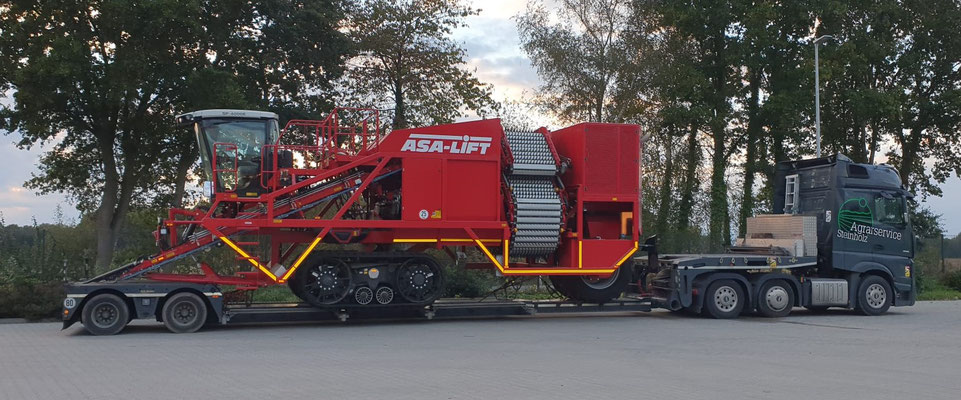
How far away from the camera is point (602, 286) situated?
18.0 m

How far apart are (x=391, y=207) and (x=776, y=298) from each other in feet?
27.6

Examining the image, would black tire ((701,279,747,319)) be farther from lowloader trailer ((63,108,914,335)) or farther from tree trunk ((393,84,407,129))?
tree trunk ((393,84,407,129))

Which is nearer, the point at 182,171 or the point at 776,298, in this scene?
the point at 776,298

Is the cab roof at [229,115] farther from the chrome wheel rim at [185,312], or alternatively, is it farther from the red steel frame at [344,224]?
the chrome wheel rim at [185,312]

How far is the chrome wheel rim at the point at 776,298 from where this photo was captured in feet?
60.2

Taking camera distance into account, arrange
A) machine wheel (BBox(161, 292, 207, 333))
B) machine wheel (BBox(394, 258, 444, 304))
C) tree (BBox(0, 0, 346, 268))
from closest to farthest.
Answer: machine wheel (BBox(161, 292, 207, 333)) < machine wheel (BBox(394, 258, 444, 304)) < tree (BBox(0, 0, 346, 268))

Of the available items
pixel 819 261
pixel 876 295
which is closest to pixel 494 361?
pixel 819 261

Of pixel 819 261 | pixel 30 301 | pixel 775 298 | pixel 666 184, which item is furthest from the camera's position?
pixel 666 184

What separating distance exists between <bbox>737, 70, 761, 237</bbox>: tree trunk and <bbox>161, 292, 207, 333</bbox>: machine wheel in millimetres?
26334

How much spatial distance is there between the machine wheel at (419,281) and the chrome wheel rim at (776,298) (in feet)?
23.1

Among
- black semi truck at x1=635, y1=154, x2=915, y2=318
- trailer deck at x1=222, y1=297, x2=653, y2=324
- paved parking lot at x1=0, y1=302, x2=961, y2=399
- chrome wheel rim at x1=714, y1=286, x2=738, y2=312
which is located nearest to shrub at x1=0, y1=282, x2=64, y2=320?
paved parking lot at x1=0, y1=302, x2=961, y2=399

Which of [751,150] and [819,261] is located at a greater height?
[751,150]

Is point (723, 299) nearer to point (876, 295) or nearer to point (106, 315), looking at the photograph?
point (876, 295)

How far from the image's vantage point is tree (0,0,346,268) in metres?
25.2
